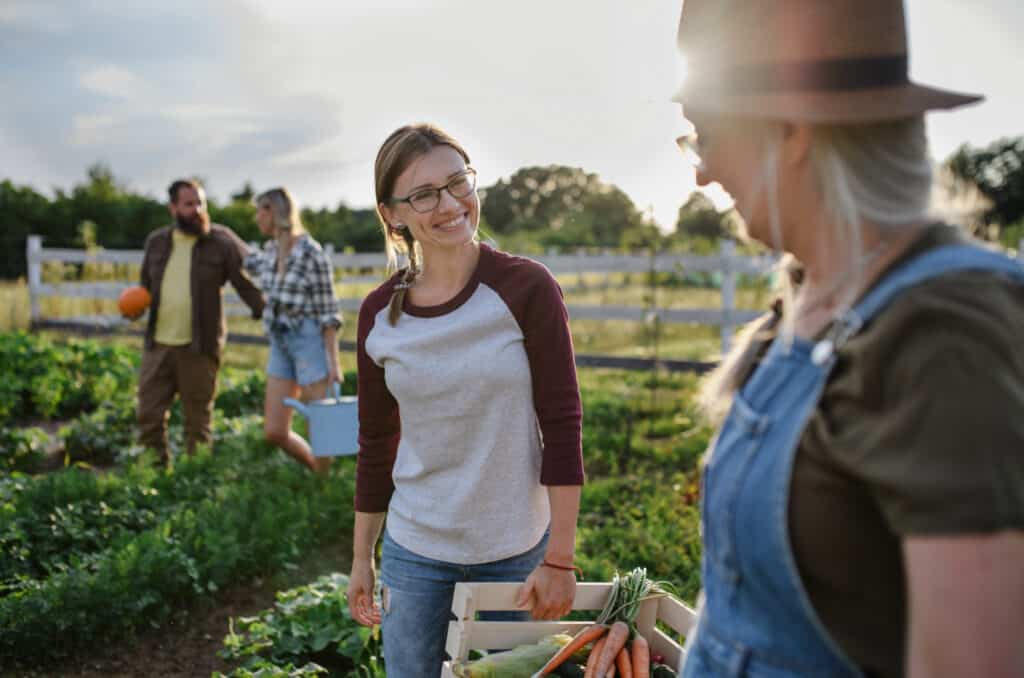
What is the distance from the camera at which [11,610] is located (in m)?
3.54

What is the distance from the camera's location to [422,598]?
208 centimetres

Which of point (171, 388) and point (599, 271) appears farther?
point (599, 271)

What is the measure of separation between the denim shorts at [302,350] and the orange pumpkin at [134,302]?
1284 mm

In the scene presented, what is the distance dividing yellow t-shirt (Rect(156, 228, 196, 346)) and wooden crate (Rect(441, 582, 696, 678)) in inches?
187

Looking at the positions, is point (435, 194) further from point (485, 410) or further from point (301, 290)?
point (301, 290)

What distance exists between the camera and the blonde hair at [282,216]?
5523 millimetres

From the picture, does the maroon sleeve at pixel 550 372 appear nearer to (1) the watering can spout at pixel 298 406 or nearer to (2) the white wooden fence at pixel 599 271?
(1) the watering can spout at pixel 298 406

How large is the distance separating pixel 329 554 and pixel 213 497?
94 cm

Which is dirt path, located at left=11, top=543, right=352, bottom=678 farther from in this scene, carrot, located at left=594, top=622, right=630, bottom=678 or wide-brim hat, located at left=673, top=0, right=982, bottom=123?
wide-brim hat, located at left=673, top=0, right=982, bottom=123

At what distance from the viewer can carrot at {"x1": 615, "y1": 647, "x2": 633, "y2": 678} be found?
6.34ft

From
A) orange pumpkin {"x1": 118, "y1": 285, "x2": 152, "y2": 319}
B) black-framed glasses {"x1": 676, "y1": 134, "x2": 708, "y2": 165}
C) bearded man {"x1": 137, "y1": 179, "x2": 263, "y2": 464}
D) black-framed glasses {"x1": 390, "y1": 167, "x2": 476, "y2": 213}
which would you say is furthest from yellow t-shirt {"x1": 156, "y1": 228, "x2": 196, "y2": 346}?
black-framed glasses {"x1": 676, "y1": 134, "x2": 708, "y2": 165}

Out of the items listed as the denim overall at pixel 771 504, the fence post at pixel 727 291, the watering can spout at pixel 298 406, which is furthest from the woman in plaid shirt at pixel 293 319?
the fence post at pixel 727 291

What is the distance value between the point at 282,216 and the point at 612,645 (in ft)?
13.7

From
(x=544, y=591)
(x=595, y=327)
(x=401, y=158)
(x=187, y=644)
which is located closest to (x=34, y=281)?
(x=595, y=327)
